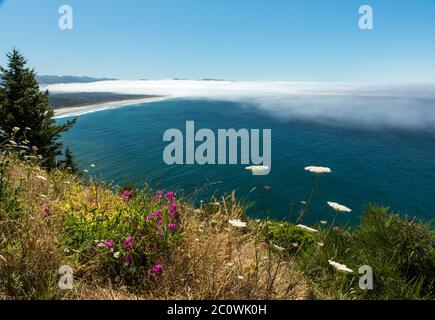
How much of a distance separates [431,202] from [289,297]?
52.7 m

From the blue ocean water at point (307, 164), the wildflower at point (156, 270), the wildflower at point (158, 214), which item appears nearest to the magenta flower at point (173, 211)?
the wildflower at point (158, 214)

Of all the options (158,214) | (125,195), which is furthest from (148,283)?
(125,195)

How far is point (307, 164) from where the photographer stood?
2657 inches

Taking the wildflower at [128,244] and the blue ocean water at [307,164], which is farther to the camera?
the blue ocean water at [307,164]

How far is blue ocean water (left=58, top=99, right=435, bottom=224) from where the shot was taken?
47.2 meters

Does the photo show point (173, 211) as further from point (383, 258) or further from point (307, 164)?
point (307, 164)

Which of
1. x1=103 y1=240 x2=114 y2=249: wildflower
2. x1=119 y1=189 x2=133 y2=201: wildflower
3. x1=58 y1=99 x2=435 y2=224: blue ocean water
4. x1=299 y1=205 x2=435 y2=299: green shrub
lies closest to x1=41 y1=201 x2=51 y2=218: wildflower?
x1=103 y1=240 x2=114 y2=249: wildflower

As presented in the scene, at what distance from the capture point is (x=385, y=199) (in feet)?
165

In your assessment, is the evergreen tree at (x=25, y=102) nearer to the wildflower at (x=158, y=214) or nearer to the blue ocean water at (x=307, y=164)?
the blue ocean water at (x=307, y=164)

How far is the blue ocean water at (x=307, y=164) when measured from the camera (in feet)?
155

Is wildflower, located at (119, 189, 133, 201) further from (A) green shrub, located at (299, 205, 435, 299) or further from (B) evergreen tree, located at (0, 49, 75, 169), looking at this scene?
(B) evergreen tree, located at (0, 49, 75, 169)

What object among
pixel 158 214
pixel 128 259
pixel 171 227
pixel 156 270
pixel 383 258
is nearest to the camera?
pixel 156 270
